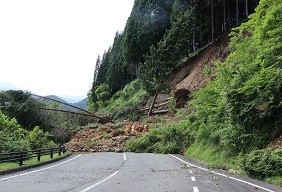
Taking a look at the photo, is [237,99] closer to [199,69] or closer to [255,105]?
[255,105]

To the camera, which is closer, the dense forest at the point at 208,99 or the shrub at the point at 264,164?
the shrub at the point at 264,164

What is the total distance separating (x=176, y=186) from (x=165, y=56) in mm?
39563

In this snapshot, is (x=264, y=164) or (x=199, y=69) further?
(x=199, y=69)

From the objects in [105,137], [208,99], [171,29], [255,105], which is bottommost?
[105,137]

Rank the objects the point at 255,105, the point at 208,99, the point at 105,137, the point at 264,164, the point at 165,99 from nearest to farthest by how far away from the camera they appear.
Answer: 1. the point at 264,164
2. the point at 255,105
3. the point at 208,99
4. the point at 105,137
5. the point at 165,99

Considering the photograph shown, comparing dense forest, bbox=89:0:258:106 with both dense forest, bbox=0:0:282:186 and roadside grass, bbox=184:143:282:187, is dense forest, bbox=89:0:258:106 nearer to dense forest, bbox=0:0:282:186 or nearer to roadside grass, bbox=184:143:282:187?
dense forest, bbox=0:0:282:186

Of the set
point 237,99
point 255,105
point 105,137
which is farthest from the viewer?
point 105,137

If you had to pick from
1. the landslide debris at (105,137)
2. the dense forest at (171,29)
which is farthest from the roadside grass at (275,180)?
the dense forest at (171,29)

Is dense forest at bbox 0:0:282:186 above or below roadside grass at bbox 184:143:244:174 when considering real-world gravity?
above

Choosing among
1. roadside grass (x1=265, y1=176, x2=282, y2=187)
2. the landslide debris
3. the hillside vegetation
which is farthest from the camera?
the landslide debris

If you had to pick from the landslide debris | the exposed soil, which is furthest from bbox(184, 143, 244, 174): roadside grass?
the exposed soil

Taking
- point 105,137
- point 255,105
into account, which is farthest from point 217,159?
point 105,137

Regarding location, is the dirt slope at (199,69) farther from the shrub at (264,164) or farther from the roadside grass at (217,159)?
the shrub at (264,164)

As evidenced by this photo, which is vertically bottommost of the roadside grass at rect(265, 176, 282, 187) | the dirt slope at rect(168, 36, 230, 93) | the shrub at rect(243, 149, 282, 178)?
the roadside grass at rect(265, 176, 282, 187)
